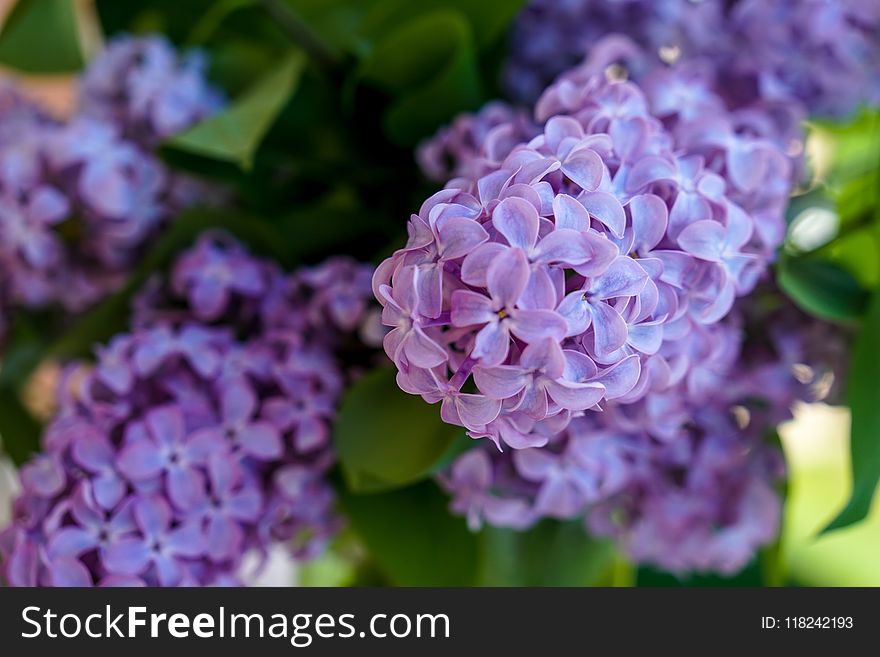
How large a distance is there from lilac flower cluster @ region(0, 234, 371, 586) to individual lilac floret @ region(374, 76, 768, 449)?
0.37ft

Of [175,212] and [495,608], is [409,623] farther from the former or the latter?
[175,212]

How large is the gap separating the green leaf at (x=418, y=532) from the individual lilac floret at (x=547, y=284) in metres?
0.15

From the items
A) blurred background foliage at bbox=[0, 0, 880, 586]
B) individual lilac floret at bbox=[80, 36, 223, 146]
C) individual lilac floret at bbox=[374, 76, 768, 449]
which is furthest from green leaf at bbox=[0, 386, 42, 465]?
individual lilac floret at bbox=[374, 76, 768, 449]

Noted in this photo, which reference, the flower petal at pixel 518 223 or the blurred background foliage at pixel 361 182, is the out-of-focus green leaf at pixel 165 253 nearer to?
the blurred background foliage at pixel 361 182

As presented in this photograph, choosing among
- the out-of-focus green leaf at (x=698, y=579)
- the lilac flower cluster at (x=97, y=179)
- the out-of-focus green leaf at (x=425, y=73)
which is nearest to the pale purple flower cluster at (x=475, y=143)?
the out-of-focus green leaf at (x=425, y=73)

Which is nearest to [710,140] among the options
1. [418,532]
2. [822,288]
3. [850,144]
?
[822,288]

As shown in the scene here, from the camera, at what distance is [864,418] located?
298 millimetres

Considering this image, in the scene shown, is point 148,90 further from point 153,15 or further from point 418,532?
point 418,532

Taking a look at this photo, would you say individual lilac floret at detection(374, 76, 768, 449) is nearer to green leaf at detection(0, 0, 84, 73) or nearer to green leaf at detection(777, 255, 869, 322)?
green leaf at detection(777, 255, 869, 322)

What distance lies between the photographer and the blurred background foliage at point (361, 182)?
1.14ft

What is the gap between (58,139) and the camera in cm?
38

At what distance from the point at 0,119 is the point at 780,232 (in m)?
0.37

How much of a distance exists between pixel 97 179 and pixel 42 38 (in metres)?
0.11

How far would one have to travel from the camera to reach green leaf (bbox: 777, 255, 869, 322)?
0.31 m
